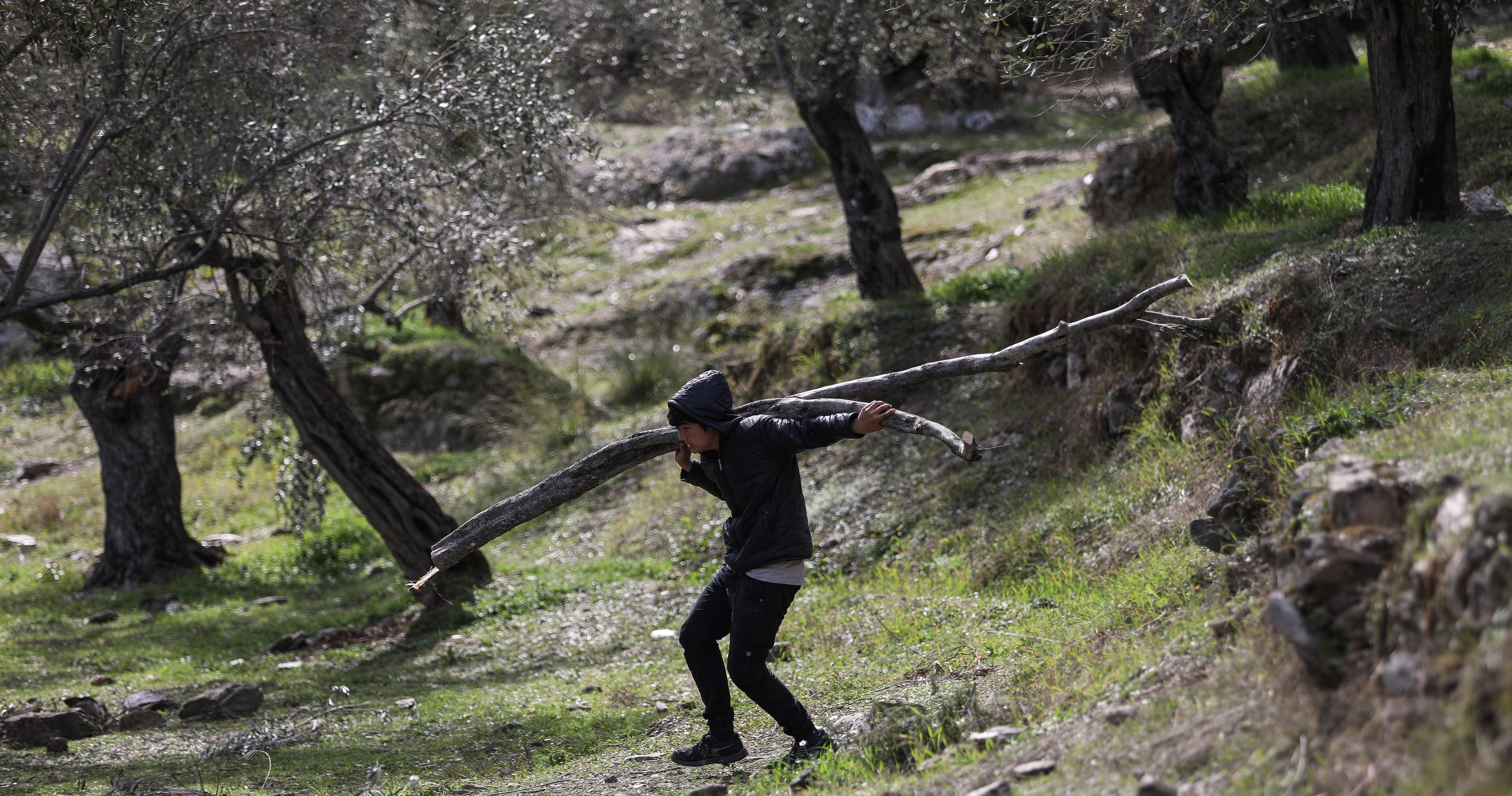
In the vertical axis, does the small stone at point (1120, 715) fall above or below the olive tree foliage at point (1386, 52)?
below

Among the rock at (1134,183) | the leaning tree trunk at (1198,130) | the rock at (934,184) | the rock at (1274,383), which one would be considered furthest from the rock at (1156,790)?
the rock at (934,184)

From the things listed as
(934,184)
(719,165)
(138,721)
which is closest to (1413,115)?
(138,721)

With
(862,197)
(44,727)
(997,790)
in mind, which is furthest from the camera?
(862,197)

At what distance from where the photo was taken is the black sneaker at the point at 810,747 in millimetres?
5195

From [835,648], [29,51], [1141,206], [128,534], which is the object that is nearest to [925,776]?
[835,648]

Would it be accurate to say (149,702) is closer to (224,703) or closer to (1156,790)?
(224,703)

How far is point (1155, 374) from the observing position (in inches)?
339

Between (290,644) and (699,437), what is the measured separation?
21.6 ft

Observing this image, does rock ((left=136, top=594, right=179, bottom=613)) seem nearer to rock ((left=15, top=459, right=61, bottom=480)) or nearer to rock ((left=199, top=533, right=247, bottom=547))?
rock ((left=199, top=533, right=247, bottom=547))

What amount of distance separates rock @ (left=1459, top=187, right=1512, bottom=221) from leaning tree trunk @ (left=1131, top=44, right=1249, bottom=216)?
6.70ft

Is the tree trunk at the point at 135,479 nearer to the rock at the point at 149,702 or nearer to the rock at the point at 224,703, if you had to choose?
the rock at the point at 149,702

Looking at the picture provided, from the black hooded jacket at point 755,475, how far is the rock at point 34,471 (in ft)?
52.8

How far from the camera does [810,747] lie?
527 cm

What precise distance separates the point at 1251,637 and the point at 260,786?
16.8 feet
